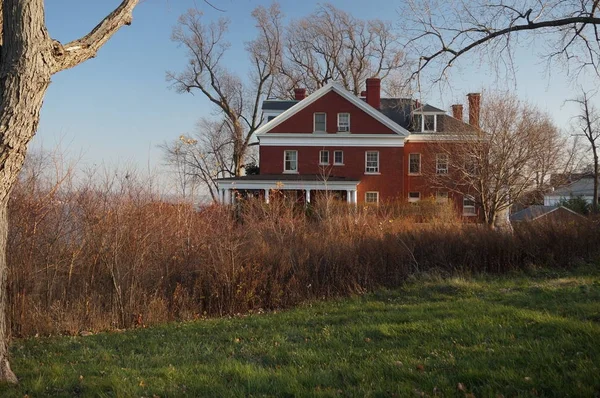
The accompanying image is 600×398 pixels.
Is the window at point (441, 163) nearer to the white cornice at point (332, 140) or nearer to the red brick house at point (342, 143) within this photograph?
the red brick house at point (342, 143)

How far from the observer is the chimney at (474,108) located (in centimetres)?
2259

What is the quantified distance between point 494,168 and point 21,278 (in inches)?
736

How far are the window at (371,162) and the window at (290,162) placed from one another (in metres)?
4.95

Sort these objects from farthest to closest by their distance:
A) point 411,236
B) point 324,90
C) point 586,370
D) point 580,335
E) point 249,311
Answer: point 324,90, point 411,236, point 249,311, point 580,335, point 586,370

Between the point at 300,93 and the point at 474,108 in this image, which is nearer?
the point at 474,108

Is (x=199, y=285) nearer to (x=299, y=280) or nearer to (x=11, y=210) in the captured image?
(x=299, y=280)

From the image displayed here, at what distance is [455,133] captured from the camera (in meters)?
23.9

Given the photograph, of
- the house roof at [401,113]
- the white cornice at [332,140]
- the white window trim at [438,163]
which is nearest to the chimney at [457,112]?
the house roof at [401,113]

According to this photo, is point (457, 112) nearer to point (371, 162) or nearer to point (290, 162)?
point (371, 162)

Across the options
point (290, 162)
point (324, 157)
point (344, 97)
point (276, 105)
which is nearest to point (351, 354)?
point (324, 157)

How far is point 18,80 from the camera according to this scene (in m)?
4.92

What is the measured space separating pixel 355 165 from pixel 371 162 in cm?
118

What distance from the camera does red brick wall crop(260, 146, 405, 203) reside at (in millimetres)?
34750

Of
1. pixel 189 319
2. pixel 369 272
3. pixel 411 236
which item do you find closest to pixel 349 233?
pixel 411 236
